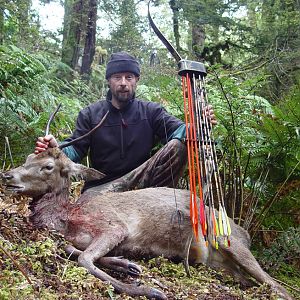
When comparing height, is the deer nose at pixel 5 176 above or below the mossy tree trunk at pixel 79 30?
below

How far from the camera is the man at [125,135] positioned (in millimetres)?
6059

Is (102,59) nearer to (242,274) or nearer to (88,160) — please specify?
(88,160)

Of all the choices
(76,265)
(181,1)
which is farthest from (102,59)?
(76,265)

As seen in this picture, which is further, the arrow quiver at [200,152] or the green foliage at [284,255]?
the green foliage at [284,255]

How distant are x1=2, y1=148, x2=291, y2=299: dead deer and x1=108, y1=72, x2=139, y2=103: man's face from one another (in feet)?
4.88

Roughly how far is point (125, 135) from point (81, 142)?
586 mm

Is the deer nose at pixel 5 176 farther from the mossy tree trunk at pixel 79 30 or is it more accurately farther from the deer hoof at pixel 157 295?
the mossy tree trunk at pixel 79 30

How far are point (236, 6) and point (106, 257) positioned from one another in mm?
10610

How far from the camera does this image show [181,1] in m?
13.5

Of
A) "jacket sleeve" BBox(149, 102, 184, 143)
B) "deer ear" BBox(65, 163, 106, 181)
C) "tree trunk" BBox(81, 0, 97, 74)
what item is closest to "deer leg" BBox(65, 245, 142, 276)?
"deer ear" BBox(65, 163, 106, 181)

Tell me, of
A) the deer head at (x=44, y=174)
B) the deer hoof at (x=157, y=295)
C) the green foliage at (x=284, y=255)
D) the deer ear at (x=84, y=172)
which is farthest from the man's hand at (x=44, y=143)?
the green foliage at (x=284, y=255)

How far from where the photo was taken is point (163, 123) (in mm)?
6285

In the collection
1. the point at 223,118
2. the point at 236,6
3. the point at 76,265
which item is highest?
the point at 236,6

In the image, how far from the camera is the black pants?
225 inches
